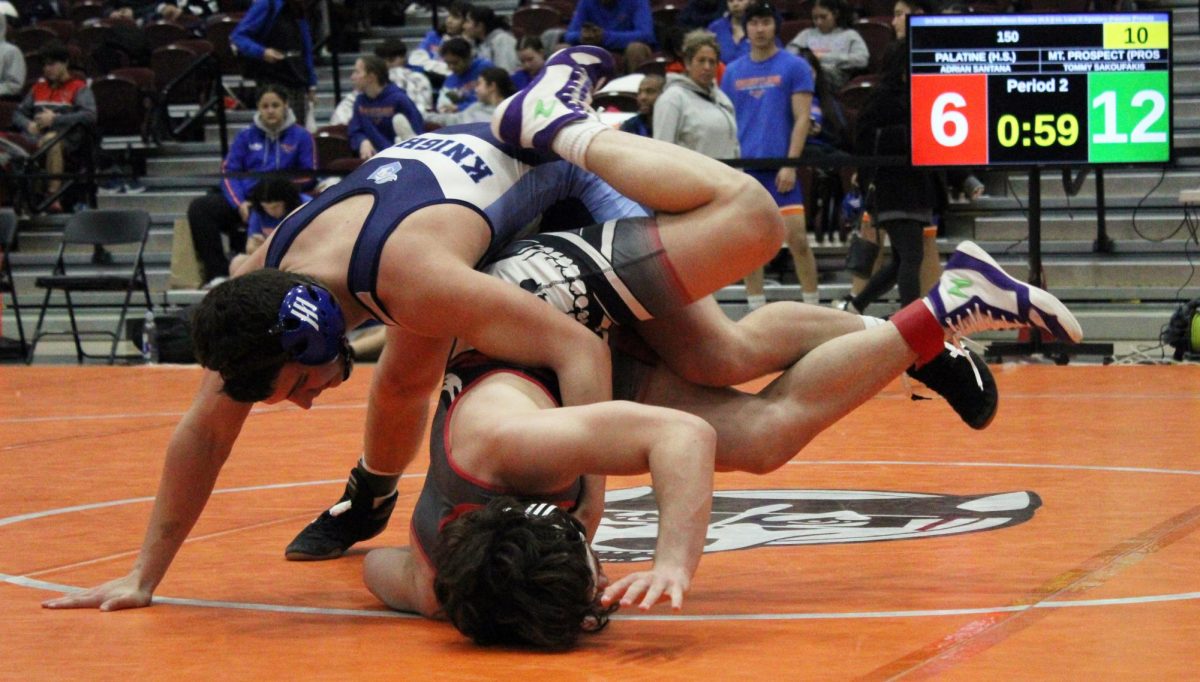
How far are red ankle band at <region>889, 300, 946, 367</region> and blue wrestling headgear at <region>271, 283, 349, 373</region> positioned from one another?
1.16m

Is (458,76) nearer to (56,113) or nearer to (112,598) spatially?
(56,113)

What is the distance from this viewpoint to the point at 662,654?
275 cm

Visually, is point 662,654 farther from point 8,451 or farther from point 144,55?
point 144,55

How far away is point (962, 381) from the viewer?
3.65 metres

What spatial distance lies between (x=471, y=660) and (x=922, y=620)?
0.77 meters

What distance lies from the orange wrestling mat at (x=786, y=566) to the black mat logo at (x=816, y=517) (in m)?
0.01

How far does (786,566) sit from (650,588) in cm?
88

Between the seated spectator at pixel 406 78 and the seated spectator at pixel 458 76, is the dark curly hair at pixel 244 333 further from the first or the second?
the seated spectator at pixel 406 78

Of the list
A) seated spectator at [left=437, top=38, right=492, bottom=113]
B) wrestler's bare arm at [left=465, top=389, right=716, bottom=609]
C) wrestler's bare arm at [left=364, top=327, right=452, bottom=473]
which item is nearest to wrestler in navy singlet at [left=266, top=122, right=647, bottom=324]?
wrestler's bare arm at [left=364, top=327, right=452, bottom=473]

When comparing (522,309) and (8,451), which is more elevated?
(522,309)

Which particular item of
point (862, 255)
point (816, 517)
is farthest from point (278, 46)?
point (816, 517)

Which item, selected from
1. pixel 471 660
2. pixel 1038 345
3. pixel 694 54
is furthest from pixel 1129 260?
pixel 471 660

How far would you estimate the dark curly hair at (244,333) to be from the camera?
2896mm

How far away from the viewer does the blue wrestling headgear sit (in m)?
2.91
